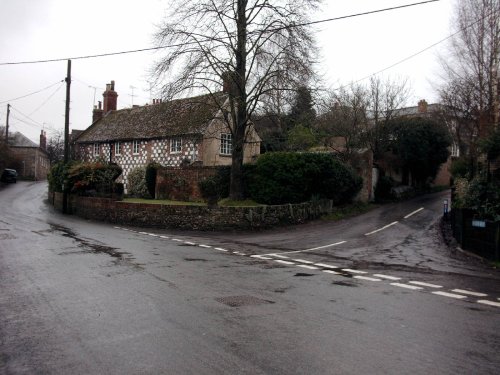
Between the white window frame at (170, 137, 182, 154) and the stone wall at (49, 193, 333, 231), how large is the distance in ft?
28.2

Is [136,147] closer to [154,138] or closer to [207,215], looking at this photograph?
[154,138]

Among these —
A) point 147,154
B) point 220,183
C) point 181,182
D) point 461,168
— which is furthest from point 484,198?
point 147,154

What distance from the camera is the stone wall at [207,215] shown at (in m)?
21.2

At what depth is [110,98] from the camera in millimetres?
46031

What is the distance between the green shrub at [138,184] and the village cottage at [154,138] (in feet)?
6.90

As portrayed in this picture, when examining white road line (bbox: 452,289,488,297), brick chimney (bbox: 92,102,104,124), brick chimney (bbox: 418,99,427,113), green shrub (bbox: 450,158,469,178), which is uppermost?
brick chimney (bbox: 418,99,427,113)

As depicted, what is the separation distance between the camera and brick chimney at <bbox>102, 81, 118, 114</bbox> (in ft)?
151

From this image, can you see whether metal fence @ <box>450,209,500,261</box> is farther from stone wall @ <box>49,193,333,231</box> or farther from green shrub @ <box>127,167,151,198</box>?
green shrub @ <box>127,167,151,198</box>

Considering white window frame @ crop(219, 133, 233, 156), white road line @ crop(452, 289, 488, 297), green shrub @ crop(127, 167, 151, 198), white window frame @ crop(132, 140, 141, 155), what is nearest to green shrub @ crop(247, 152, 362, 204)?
white window frame @ crop(219, 133, 233, 156)

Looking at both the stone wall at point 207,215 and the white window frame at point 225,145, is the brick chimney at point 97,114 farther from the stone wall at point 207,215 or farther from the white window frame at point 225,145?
the stone wall at point 207,215

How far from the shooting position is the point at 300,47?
69.9ft

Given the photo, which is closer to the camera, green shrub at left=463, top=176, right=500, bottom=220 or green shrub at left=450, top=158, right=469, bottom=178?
green shrub at left=463, top=176, right=500, bottom=220

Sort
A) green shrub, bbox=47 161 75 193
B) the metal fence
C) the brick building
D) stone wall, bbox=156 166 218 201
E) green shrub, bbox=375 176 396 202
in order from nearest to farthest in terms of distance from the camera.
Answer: the metal fence < stone wall, bbox=156 166 218 201 < green shrub, bbox=47 161 75 193 < green shrub, bbox=375 176 396 202 < the brick building

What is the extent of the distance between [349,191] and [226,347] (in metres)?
23.8
